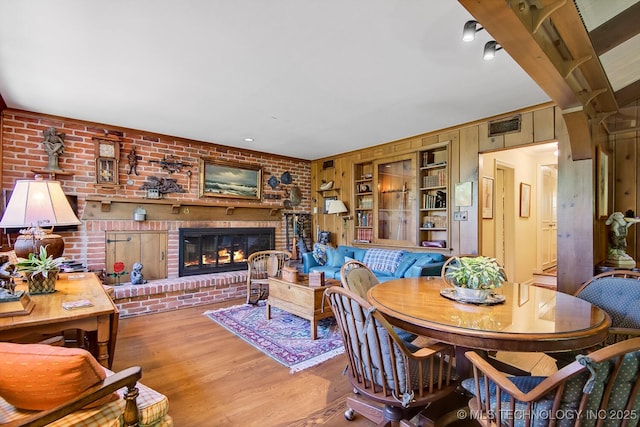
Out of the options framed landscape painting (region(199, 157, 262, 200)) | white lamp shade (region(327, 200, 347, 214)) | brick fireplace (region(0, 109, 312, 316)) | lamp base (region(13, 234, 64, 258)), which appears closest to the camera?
lamp base (region(13, 234, 64, 258))

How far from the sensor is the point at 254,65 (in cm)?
248

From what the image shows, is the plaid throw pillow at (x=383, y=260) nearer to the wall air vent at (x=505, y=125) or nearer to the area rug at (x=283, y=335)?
the area rug at (x=283, y=335)

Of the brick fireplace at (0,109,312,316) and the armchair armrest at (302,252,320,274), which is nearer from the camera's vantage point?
the brick fireplace at (0,109,312,316)

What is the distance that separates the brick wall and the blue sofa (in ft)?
4.47

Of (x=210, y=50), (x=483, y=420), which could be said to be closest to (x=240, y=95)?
(x=210, y=50)

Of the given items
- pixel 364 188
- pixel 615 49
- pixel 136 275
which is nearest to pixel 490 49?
pixel 615 49

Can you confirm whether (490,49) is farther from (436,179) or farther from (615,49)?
(436,179)

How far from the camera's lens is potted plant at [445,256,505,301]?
1.79 m

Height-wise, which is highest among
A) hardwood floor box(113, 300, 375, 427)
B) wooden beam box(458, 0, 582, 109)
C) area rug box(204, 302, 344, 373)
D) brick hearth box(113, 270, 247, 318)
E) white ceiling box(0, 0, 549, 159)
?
white ceiling box(0, 0, 549, 159)

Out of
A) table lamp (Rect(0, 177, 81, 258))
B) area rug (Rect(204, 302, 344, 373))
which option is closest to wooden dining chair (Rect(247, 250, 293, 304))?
area rug (Rect(204, 302, 344, 373))

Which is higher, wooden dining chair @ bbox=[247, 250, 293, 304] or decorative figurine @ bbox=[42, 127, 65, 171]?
decorative figurine @ bbox=[42, 127, 65, 171]

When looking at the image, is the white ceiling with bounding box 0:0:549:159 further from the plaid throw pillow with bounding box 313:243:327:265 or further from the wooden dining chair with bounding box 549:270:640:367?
the plaid throw pillow with bounding box 313:243:327:265

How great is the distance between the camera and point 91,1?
5.77ft

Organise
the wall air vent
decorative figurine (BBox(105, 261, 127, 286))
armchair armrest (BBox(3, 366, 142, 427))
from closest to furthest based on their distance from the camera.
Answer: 1. armchair armrest (BBox(3, 366, 142, 427))
2. the wall air vent
3. decorative figurine (BBox(105, 261, 127, 286))
